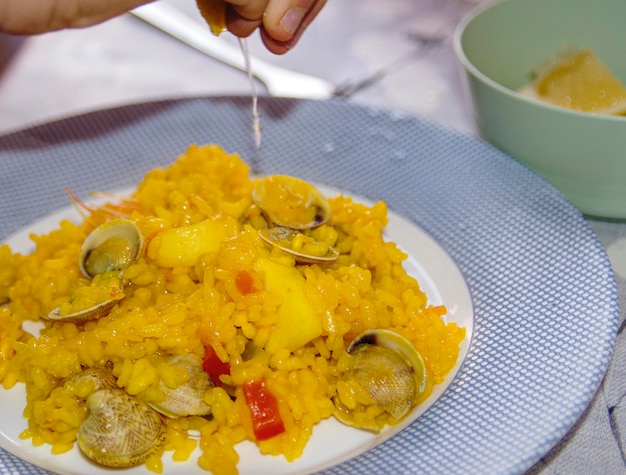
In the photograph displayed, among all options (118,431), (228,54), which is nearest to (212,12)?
(118,431)

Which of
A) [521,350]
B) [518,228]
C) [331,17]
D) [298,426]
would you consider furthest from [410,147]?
[331,17]

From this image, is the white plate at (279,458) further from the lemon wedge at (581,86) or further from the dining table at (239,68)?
the dining table at (239,68)

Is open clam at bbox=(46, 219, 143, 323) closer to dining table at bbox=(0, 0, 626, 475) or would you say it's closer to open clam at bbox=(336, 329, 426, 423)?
open clam at bbox=(336, 329, 426, 423)

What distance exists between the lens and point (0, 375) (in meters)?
2.10

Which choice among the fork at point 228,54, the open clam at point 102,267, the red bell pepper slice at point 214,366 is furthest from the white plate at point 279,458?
the fork at point 228,54

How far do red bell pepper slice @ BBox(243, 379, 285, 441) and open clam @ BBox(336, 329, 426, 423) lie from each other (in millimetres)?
186

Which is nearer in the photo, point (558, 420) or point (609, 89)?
point (558, 420)

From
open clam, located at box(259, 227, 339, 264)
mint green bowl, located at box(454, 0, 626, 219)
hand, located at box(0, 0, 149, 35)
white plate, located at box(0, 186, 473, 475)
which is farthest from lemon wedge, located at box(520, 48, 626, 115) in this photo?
hand, located at box(0, 0, 149, 35)

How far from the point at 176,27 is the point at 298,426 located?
10.9ft

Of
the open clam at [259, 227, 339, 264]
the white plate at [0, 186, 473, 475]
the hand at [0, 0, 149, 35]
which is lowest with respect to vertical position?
the white plate at [0, 186, 473, 475]

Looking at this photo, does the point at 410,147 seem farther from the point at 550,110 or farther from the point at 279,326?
the point at 279,326

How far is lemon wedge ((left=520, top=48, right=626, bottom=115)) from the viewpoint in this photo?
2.82m

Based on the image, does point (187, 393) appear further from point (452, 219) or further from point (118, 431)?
point (452, 219)

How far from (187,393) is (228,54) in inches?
108
